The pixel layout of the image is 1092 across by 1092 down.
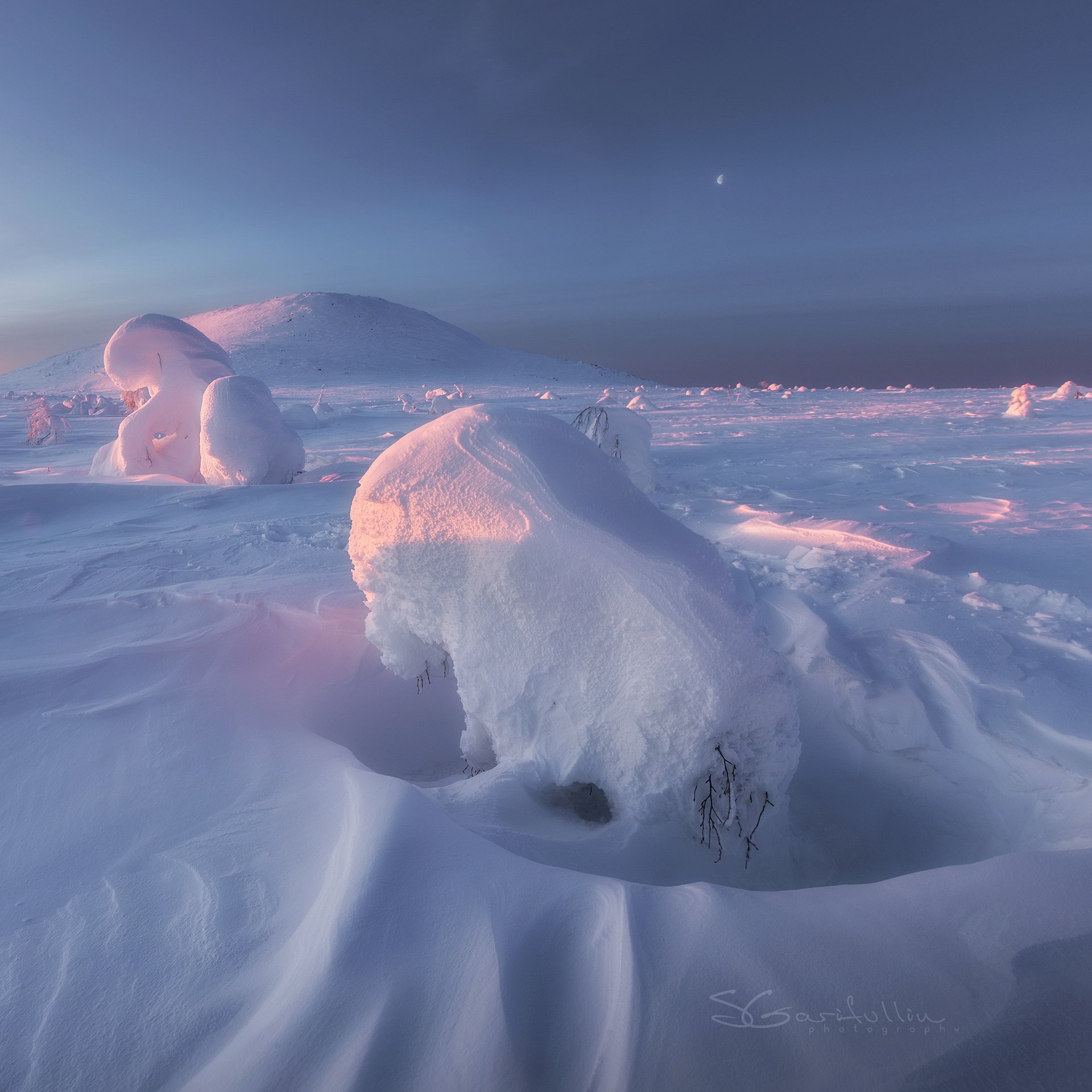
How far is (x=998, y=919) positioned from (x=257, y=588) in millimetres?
4255

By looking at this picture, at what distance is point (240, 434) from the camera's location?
26.5 ft

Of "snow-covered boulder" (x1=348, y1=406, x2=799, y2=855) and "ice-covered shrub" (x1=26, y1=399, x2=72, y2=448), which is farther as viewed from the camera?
"ice-covered shrub" (x1=26, y1=399, x2=72, y2=448)

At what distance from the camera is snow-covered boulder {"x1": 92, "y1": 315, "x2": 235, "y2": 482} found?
28.9 ft

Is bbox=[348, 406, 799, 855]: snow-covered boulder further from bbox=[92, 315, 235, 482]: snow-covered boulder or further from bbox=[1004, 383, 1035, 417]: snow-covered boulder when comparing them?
bbox=[1004, 383, 1035, 417]: snow-covered boulder

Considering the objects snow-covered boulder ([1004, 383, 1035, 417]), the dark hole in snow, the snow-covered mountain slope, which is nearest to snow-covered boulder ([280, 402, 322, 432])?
the dark hole in snow

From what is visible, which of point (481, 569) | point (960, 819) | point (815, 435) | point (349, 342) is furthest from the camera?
point (349, 342)

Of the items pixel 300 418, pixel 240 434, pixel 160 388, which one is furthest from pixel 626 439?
pixel 300 418

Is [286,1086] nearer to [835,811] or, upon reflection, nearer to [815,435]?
[835,811]

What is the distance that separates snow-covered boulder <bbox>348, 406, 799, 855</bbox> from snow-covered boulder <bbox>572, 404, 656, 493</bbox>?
4.38m

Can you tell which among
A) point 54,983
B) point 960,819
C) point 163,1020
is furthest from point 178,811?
point 960,819

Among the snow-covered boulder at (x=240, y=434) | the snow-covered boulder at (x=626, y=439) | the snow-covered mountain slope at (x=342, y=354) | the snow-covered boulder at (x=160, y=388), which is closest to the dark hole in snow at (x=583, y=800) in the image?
the snow-covered boulder at (x=626, y=439)

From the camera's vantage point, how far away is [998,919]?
1.57 m

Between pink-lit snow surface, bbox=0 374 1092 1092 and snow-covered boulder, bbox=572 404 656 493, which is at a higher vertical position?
snow-covered boulder, bbox=572 404 656 493

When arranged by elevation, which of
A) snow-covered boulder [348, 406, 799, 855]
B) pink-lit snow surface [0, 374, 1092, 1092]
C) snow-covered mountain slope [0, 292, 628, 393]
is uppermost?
snow-covered mountain slope [0, 292, 628, 393]
